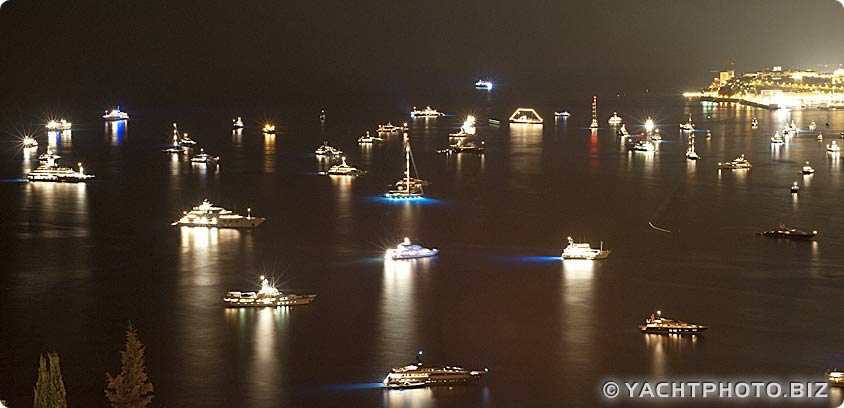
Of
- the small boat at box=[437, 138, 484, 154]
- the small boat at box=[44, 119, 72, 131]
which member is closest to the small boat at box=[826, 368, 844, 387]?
the small boat at box=[437, 138, 484, 154]

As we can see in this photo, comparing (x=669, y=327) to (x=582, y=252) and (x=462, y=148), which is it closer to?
(x=582, y=252)

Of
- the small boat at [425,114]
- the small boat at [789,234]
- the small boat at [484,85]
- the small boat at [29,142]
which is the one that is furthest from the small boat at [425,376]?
the small boat at [484,85]

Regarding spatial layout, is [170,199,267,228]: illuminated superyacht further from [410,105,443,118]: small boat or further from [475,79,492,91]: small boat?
[475,79,492,91]: small boat

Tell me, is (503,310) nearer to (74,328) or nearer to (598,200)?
(74,328)

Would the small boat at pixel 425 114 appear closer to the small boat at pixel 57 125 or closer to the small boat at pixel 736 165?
the small boat at pixel 57 125

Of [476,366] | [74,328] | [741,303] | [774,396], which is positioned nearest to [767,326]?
[741,303]
